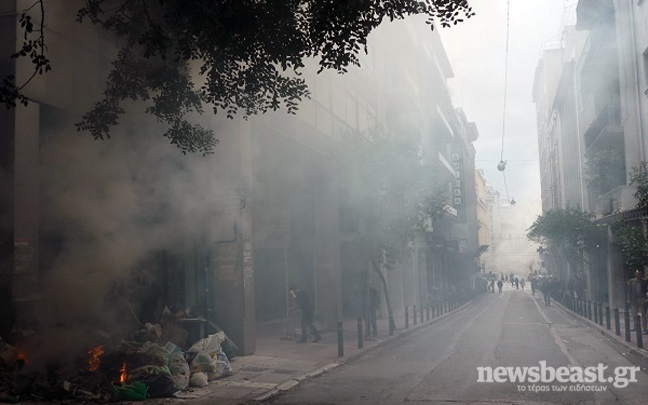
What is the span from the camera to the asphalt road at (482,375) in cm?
645

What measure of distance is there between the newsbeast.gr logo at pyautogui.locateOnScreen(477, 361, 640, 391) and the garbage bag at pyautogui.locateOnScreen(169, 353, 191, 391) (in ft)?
11.8

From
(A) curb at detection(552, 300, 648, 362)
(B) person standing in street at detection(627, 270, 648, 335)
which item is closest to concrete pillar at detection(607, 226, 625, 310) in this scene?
(A) curb at detection(552, 300, 648, 362)

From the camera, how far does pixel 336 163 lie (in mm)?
15180

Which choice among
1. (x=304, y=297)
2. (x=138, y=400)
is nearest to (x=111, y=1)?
(x=138, y=400)

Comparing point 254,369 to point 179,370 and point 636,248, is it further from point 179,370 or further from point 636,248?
point 636,248

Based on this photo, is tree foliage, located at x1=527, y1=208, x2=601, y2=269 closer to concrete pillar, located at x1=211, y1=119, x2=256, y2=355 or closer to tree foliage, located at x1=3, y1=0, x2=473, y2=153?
concrete pillar, located at x1=211, y1=119, x2=256, y2=355

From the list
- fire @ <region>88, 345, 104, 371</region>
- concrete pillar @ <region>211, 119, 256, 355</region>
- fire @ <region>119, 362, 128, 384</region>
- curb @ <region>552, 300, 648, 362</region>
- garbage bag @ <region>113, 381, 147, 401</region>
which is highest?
concrete pillar @ <region>211, 119, 256, 355</region>

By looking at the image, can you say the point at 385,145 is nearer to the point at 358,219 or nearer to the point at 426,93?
the point at 358,219

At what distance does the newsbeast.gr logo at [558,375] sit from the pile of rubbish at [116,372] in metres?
3.65

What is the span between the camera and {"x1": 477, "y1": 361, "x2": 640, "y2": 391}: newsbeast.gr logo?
7242 mm

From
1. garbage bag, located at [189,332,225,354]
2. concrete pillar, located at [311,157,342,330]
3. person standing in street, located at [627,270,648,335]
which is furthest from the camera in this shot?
concrete pillar, located at [311,157,342,330]

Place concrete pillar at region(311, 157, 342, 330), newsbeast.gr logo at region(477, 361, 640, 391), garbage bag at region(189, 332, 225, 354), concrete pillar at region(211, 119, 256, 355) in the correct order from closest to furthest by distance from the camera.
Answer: newsbeast.gr logo at region(477, 361, 640, 391) → garbage bag at region(189, 332, 225, 354) → concrete pillar at region(211, 119, 256, 355) → concrete pillar at region(311, 157, 342, 330)

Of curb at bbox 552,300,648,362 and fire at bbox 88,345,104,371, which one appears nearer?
fire at bbox 88,345,104,371

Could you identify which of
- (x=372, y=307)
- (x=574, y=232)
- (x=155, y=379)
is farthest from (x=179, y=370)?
(x=574, y=232)
